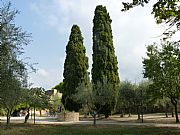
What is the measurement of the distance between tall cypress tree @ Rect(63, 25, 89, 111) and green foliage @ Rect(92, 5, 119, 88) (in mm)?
4442

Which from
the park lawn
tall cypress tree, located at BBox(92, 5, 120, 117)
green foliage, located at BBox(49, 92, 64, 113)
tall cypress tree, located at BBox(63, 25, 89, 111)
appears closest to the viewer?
the park lawn

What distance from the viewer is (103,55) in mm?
46500

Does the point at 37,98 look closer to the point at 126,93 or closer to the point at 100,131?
the point at 100,131

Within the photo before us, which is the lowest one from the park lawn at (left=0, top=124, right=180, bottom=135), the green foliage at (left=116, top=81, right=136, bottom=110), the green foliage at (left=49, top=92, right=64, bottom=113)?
the park lawn at (left=0, top=124, right=180, bottom=135)

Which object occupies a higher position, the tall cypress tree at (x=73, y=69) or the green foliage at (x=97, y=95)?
the tall cypress tree at (x=73, y=69)

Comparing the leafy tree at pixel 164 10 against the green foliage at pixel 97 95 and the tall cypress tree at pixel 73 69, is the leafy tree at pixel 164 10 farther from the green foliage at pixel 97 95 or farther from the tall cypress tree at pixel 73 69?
the tall cypress tree at pixel 73 69

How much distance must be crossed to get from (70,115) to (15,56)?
3034cm

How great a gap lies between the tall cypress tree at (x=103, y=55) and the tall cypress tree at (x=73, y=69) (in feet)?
14.6

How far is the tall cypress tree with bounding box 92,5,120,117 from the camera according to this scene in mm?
→ 45844

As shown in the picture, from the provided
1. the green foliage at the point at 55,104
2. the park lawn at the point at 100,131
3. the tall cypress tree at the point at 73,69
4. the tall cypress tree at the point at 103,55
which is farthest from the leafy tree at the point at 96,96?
the tall cypress tree at the point at 73,69

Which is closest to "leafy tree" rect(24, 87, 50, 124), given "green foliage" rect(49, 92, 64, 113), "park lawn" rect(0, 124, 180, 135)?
"green foliage" rect(49, 92, 64, 113)

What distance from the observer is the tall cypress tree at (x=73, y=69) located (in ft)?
168

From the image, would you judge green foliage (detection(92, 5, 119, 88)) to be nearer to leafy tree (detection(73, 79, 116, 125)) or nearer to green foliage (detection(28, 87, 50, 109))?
leafy tree (detection(73, 79, 116, 125))

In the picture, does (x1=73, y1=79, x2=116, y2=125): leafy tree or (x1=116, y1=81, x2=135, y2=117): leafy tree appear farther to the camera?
(x1=116, y1=81, x2=135, y2=117): leafy tree
